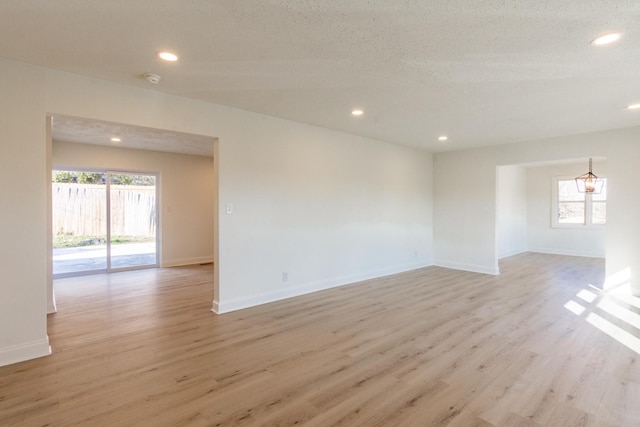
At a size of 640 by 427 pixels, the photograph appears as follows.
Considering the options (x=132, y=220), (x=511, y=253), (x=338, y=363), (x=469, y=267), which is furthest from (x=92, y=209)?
(x=511, y=253)

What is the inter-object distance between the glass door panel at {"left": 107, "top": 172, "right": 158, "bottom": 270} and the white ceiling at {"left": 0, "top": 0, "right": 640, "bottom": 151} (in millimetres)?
4217

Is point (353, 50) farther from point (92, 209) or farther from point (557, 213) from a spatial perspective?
point (557, 213)

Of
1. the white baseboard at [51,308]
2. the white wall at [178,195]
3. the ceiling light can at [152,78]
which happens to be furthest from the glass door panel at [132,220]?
the ceiling light can at [152,78]

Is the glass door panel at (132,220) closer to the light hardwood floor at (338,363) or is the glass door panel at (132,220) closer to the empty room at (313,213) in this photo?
the empty room at (313,213)

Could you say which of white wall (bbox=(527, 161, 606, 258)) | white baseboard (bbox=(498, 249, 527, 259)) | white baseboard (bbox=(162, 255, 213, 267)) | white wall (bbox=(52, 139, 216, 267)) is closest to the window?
white wall (bbox=(527, 161, 606, 258))

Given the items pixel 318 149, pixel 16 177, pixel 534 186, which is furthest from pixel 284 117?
pixel 534 186

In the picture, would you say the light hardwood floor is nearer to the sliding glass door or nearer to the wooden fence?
the sliding glass door

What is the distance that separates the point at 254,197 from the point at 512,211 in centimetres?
768

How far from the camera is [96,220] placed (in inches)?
257

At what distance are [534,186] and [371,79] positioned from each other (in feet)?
27.6

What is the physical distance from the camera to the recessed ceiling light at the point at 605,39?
2.26 m

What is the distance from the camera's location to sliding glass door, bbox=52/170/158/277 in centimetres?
637

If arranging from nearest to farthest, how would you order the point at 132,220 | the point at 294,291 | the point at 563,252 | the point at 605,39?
1. the point at 605,39
2. the point at 294,291
3. the point at 132,220
4. the point at 563,252

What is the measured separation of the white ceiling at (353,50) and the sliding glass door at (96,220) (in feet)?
14.0
